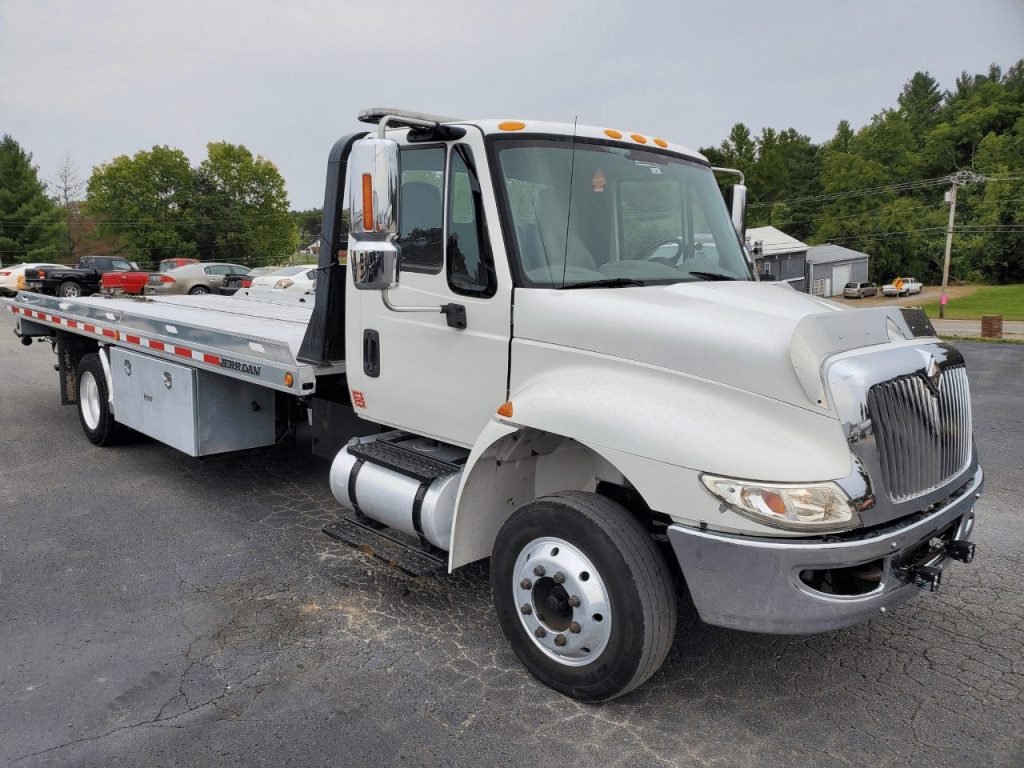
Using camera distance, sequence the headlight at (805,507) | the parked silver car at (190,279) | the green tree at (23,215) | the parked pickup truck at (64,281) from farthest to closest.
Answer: the green tree at (23,215), the parked silver car at (190,279), the parked pickup truck at (64,281), the headlight at (805,507)

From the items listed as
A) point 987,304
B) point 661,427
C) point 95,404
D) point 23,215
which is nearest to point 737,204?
point 661,427

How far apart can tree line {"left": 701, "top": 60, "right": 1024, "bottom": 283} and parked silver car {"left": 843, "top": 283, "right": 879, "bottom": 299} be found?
1037 centimetres

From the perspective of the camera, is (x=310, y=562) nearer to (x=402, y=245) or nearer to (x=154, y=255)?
(x=402, y=245)

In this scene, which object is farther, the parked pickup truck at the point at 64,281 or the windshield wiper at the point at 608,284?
the parked pickup truck at the point at 64,281

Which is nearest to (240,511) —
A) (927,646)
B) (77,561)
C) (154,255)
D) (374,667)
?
(77,561)

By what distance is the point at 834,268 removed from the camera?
219ft

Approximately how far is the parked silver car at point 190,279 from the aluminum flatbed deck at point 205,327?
1917cm

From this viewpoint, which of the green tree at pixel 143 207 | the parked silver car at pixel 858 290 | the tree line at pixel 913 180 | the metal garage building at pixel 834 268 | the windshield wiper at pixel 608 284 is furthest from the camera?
the tree line at pixel 913 180

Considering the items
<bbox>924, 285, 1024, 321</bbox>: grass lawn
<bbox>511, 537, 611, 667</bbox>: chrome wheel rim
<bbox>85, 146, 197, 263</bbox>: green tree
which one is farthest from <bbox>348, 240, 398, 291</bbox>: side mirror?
<bbox>85, 146, 197, 263</bbox>: green tree

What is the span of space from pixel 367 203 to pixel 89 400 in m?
5.60

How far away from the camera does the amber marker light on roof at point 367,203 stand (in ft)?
10.2

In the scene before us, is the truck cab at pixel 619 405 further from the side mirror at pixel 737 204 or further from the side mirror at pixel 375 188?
the side mirror at pixel 737 204

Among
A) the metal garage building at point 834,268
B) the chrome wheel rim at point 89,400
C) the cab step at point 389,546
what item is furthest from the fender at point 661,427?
the metal garage building at point 834,268

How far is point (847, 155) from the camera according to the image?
81250 mm
